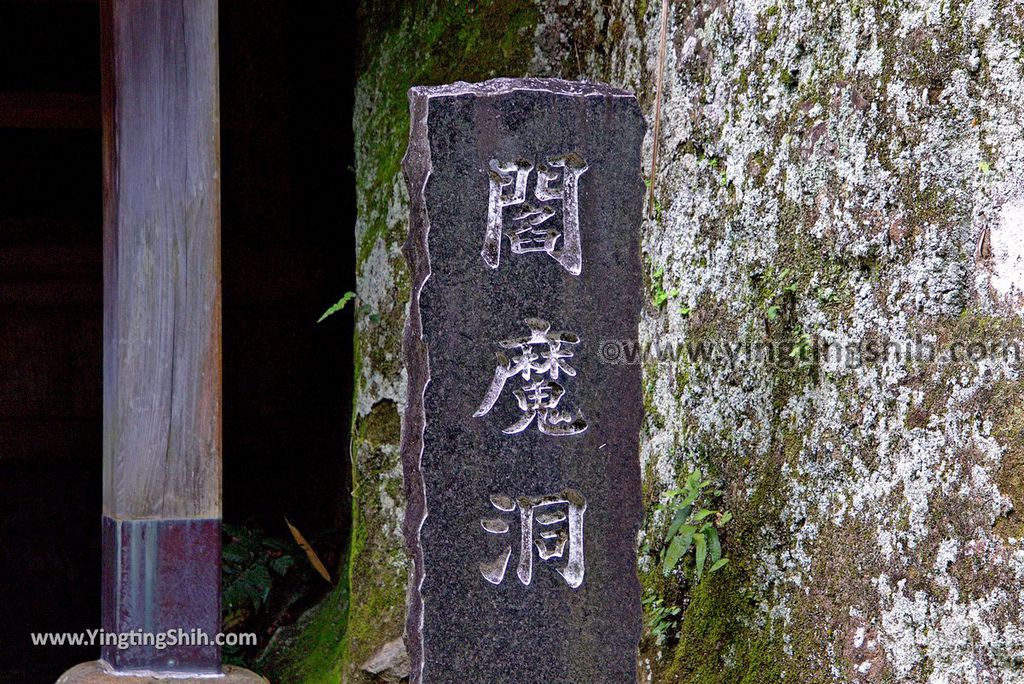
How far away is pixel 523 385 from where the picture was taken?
9.87ft

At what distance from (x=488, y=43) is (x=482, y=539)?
7.50 ft

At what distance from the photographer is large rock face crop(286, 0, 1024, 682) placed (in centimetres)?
280

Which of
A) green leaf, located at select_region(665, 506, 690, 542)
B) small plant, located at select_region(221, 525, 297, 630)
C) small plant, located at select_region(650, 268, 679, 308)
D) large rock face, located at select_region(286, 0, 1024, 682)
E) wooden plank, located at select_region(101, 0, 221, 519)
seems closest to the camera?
large rock face, located at select_region(286, 0, 1024, 682)

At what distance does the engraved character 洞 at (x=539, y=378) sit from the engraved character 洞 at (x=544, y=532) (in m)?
0.20

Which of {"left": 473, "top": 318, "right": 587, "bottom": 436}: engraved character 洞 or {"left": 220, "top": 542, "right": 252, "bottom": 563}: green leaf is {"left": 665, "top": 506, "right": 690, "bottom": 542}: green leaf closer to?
{"left": 473, "top": 318, "right": 587, "bottom": 436}: engraved character 洞

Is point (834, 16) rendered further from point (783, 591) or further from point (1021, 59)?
point (783, 591)

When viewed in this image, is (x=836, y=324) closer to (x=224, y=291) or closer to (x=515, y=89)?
(x=515, y=89)

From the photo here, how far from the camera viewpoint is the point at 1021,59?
9.04ft

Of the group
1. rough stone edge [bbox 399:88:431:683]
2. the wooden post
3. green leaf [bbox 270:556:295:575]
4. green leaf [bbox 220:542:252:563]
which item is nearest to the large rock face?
rough stone edge [bbox 399:88:431:683]

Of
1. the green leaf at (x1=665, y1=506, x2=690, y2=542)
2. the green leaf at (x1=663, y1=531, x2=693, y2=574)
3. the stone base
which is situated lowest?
the stone base

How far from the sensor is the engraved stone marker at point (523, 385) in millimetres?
2947

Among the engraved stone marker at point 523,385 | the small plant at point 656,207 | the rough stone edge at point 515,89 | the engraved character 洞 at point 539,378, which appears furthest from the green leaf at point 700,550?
the rough stone edge at point 515,89

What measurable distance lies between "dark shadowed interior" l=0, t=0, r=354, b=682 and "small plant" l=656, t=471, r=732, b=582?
8.34 feet

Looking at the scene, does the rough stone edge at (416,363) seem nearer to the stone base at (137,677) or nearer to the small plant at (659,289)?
the stone base at (137,677)
